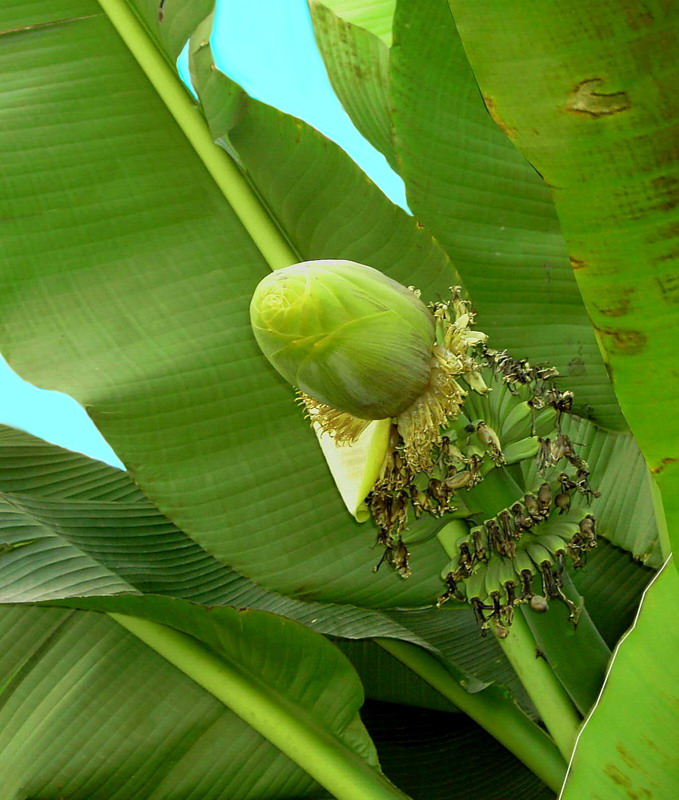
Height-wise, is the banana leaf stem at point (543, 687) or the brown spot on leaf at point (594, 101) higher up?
the brown spot on leaf at point (594, 101)

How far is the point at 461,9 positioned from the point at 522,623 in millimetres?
674

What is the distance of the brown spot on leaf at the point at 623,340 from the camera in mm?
431

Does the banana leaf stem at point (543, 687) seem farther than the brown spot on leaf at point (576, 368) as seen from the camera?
No

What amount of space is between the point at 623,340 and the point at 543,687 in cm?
57

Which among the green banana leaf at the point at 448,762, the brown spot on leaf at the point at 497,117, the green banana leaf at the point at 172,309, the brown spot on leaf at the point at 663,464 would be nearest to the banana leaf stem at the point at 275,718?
the green banana leaf at the point at 172,309

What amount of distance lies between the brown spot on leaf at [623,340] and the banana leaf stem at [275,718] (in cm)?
66

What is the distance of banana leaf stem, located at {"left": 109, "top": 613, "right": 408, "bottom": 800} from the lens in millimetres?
954

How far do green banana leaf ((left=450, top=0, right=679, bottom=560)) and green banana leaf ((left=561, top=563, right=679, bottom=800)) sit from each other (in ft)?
0.32

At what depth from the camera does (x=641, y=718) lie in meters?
0.53

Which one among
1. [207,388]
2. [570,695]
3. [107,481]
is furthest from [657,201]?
[107,481]

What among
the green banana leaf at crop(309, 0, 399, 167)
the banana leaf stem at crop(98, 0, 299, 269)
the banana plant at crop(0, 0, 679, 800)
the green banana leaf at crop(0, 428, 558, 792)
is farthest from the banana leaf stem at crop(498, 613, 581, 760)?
the green banana leaf at crop(309, 0, 399, 167)

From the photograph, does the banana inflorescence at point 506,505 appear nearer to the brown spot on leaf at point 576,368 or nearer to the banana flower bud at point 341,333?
the banana flower bud at point 341,333

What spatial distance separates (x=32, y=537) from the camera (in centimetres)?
106

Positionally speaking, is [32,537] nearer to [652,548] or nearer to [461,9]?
[652,548]
